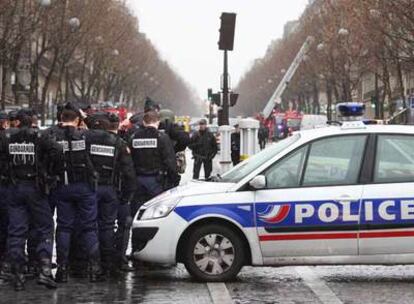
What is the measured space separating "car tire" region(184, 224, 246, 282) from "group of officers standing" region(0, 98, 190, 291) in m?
1.01

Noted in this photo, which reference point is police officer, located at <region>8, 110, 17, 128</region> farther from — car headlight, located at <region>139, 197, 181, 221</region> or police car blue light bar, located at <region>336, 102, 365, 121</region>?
police car blue light bar, located at <region>336, 102, 365, 121</region>

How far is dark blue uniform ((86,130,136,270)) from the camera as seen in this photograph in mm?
8727

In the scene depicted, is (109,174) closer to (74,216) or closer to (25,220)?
A: (74,216)

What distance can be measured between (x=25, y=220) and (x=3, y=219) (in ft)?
2.19

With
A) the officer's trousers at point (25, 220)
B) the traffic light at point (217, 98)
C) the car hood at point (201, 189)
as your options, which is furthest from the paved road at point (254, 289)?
the traffic light at point (217, 98)

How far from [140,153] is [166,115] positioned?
7.69 ft

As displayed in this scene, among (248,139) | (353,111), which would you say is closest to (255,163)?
(353,111)

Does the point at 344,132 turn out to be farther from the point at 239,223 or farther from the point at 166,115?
the point at 166,115

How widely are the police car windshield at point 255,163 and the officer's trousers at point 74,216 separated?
1417 mm

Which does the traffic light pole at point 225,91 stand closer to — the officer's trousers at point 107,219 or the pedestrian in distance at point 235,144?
the pedestrian in distance at point 235,144

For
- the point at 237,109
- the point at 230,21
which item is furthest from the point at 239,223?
the point at 237,109

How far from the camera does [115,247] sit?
9.30m

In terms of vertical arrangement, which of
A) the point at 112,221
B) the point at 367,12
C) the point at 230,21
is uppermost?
the point at 367,12

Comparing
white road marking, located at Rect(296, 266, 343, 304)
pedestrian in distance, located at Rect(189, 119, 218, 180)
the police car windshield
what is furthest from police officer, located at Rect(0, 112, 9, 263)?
pedestrian in distance, located at Rect(189, 119, 218, 180)
